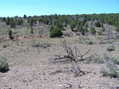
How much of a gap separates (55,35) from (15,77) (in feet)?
81.9

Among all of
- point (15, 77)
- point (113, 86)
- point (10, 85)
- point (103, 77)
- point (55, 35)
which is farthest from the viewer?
point (55, 35)

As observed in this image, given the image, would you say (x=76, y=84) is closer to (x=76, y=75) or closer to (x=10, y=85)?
(x=76, y=75)

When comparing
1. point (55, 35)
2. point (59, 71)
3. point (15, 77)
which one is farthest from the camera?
point (55, 35)

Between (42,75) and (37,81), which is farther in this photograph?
(42,75)

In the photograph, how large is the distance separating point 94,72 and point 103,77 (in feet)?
3.33

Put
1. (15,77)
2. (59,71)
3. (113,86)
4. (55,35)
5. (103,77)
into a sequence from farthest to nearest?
(55,35) → (59,71) → (15,77) → (103,77) → (113,86)

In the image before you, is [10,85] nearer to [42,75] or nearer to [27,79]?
[27,79]

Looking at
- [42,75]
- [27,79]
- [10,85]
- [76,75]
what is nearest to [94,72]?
[76,75]

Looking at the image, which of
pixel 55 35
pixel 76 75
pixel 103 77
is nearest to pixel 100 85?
pixel 103 77

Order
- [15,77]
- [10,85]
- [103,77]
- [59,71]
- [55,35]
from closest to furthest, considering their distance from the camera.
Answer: [10,85] < [103,77] < [15,77] < [59,71] < [55,35]

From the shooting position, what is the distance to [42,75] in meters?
10.8

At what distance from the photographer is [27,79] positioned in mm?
9984

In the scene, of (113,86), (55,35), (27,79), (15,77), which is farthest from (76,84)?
(55,35)

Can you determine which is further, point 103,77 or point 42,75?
point 42,75
